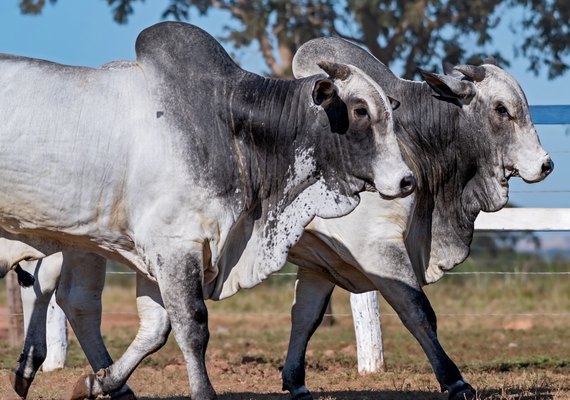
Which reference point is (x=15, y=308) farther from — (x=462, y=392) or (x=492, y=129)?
(x=462, y=392)

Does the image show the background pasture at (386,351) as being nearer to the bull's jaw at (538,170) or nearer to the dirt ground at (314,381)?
the dirt ground at (314,381)

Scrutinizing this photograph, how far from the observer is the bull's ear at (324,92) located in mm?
4977

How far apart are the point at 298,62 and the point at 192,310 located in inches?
72.0

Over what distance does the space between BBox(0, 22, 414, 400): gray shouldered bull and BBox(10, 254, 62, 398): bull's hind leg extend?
0.92 m

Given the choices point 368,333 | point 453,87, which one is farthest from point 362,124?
point 368,333

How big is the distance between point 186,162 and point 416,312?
4.49 feet

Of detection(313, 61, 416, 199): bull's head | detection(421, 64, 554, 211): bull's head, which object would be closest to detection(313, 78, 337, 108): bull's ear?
detection(313, 61, 416, 199): bull's head

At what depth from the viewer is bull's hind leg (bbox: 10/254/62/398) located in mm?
5941

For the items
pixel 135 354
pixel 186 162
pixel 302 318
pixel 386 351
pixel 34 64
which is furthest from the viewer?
pixel 386 351

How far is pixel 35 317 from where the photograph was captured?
6082 mm

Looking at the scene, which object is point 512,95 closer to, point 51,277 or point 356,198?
point 356,198

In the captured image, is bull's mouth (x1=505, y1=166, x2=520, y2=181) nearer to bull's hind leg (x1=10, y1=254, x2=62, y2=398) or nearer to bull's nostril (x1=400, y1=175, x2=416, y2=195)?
bull's nostril (x1=400, y1=175, x2=416, y2=195)

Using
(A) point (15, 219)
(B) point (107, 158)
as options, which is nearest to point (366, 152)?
(B) point (107, 158)

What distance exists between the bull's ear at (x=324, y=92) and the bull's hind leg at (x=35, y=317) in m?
1.84
